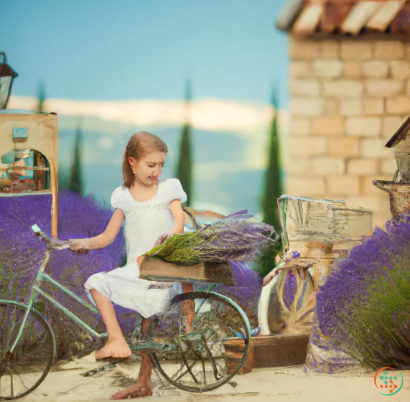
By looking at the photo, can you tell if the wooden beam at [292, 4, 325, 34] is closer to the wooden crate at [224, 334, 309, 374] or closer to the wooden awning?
the wooden awning

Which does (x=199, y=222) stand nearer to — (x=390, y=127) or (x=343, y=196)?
(x=343, y=196)

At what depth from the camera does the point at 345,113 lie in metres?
4.54

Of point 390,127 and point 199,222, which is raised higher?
point 390,127

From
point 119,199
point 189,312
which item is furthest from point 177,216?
point 189,312

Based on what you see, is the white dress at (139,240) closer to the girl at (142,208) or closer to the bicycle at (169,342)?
the girl at (142,208)

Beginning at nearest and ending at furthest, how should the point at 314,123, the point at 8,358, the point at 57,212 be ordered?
1. the point at 8,358
2. the point at 57,212
3. the point at 314,123

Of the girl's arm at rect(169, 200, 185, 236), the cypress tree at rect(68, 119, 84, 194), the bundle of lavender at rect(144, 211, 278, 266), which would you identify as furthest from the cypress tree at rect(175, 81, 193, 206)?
the cypress tree at rect(68, 119, 84, 194)

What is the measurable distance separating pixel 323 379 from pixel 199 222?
1.63 m

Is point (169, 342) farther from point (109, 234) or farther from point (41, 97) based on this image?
point (41, 97)

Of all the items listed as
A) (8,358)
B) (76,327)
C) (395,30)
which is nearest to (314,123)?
(395,30)

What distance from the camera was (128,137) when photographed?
4.31 m

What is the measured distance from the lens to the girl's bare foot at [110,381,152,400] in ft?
13.3

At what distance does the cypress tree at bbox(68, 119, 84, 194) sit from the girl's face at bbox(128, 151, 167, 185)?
1.38ft

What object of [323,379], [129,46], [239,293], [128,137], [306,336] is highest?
[129,46]
